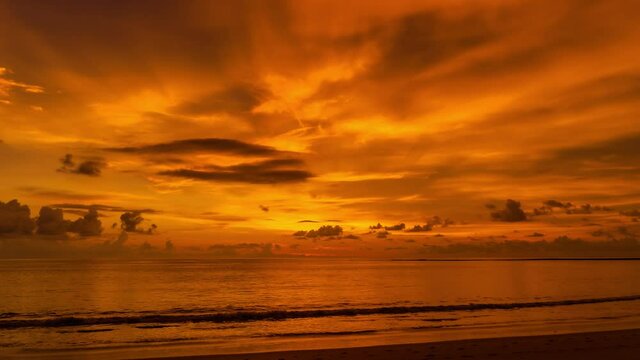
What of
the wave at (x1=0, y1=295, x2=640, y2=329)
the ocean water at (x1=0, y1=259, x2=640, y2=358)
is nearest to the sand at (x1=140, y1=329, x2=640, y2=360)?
the ocean water at (x1=0, y1=259, x2=640, y2=358)

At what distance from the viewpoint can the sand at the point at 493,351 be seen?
66.2ft

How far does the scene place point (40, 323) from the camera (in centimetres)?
3519

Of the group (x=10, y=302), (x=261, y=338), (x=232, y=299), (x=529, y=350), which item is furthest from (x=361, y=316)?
(x=10, y=302)

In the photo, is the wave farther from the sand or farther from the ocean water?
the sand

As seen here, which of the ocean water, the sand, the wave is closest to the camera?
the sand

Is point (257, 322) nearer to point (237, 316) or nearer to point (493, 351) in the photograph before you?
point (237, 316)

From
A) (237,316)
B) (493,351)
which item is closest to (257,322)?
(237,316)

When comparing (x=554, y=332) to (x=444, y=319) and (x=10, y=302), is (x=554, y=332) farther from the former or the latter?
(x=10, y=302)

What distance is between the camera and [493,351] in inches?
842

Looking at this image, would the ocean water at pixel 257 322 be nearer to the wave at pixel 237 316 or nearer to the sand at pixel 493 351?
the wave at pixel 237 316

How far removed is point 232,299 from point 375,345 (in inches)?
1388

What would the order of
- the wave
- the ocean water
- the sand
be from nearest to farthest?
the sand
the ocean water
the wave

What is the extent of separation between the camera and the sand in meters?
20.2

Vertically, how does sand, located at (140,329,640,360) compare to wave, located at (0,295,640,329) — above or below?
above
